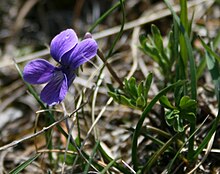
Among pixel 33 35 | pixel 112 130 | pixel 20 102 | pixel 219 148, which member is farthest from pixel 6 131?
pixel 219 148

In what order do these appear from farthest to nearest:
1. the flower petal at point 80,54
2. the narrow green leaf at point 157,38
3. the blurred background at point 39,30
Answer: the blurred background at point 39,30 < the narrow green leaf at point 157,38 < the flower petal at point 80,54

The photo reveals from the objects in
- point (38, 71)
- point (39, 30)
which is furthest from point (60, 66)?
point (39, 30)

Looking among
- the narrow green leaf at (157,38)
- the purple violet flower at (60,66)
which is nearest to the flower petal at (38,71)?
the purple violet flower at (60,66)

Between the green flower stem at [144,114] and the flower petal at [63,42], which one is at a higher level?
the flower petal at [63,42]

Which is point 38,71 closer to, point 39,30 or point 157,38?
point 157,38

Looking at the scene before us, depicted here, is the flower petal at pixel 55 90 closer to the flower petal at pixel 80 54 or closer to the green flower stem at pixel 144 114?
the flower petal at pixel 80 54

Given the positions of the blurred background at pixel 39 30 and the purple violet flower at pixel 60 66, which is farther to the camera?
the blurred background at pixel 39 30

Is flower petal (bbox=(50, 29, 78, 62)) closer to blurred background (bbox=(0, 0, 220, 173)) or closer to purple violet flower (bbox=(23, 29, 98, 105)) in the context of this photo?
purple violet flower (bbox=(23, 29, 98, 105))
